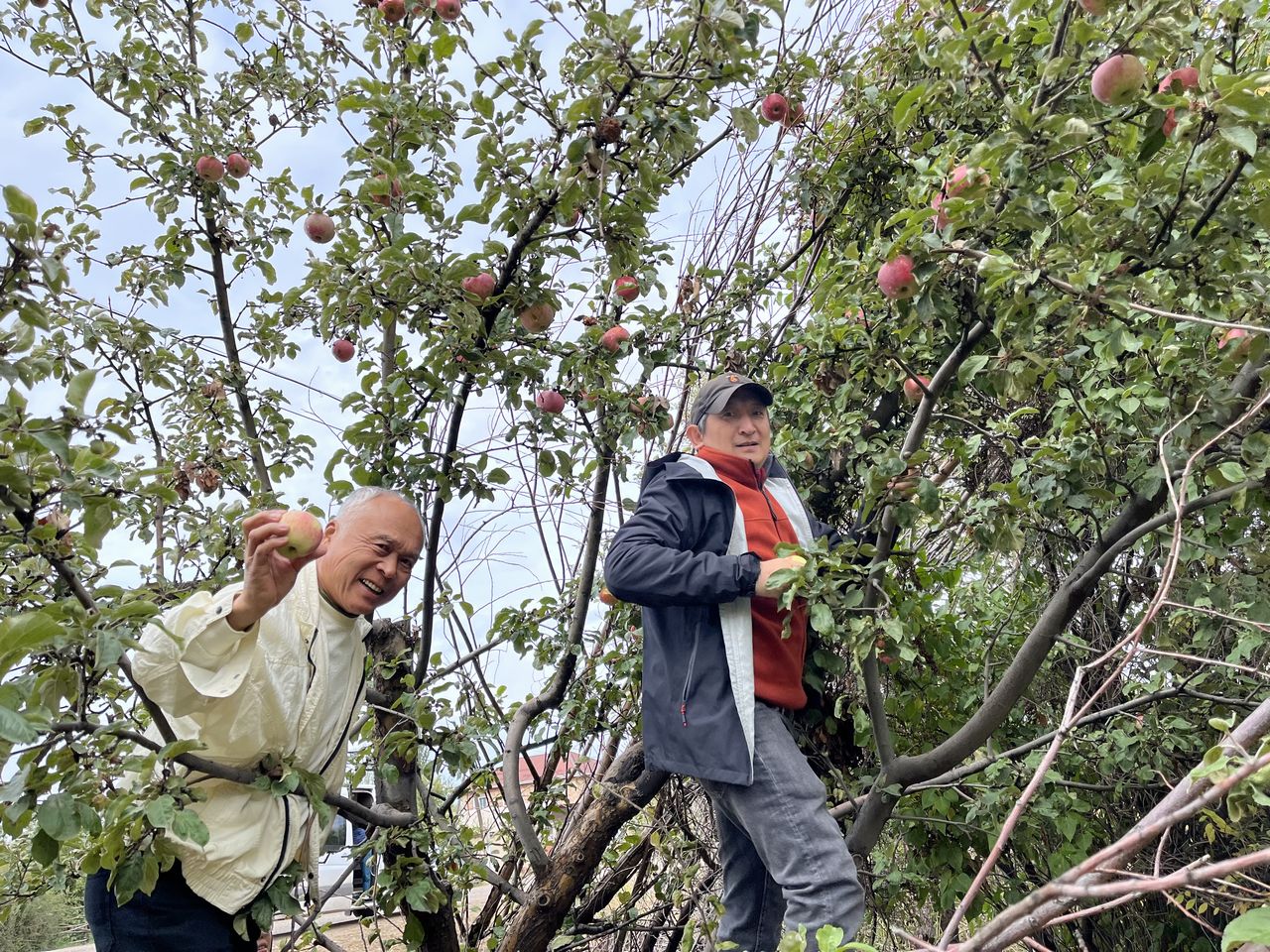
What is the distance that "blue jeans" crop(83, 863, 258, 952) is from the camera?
1.72m

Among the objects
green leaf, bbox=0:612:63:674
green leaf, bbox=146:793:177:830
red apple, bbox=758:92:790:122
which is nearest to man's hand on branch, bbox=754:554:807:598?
green leaf, bbox=146:793:177:830

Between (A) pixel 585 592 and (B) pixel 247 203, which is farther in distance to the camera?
(B) pixel 247 203

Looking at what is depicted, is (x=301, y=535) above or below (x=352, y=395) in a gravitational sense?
below

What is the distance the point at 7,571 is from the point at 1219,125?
241 cm

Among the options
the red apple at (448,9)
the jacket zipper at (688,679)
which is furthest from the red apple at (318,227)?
the jacket zipper at (688,679)

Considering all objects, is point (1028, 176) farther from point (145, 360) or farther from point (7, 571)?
point (145, 360)

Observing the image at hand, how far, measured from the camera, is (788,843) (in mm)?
1948

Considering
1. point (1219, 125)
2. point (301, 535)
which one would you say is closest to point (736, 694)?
point (301, 535)

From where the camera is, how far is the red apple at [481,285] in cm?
231

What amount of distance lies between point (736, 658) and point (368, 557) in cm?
85

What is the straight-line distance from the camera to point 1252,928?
697 mm

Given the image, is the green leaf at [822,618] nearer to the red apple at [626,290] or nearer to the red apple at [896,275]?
the red apple at [896,275]

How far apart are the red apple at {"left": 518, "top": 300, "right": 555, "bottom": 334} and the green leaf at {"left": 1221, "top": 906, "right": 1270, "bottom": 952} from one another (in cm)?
198

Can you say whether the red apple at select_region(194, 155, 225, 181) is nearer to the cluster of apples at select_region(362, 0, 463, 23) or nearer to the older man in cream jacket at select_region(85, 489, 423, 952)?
the cluster of apples at select_region(362, 0, 463, 23)
